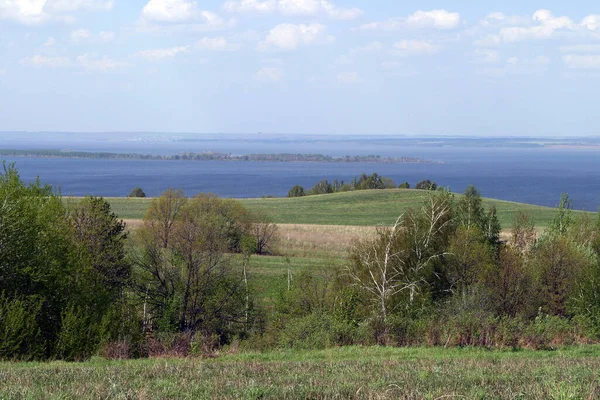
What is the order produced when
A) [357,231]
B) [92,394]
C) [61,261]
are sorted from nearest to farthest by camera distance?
1. [92,394]
2. [61,261]
3. [357,231]

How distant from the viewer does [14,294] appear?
19766mm

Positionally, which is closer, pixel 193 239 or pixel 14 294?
pixel 14 294

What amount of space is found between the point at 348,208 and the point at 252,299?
62064mm

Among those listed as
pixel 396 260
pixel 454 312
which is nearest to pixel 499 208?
pixel 396 260

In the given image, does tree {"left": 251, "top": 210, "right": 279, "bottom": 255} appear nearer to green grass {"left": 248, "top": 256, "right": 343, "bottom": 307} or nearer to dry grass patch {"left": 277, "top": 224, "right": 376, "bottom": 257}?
dry grass patch {"left": 277, "top": 224, "right": 376, "bottom": 257}

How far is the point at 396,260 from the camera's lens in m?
26.8

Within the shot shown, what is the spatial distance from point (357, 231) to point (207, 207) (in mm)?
21039

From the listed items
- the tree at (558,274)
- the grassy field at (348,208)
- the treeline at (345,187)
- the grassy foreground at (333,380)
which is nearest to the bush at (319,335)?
the grassy foreground at (333,380)

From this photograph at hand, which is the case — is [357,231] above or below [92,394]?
below

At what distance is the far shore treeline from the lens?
57.6 feet

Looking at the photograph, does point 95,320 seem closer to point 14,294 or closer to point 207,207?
point 14,294

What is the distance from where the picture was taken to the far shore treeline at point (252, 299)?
57.6 ft

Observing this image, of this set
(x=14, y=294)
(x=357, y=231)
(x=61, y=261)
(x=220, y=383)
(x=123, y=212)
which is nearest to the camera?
(x=220, y=383)

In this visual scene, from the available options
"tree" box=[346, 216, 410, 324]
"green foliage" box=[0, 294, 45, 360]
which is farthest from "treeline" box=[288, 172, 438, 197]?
"green foliage" box=[0, 294, 45, 360]
